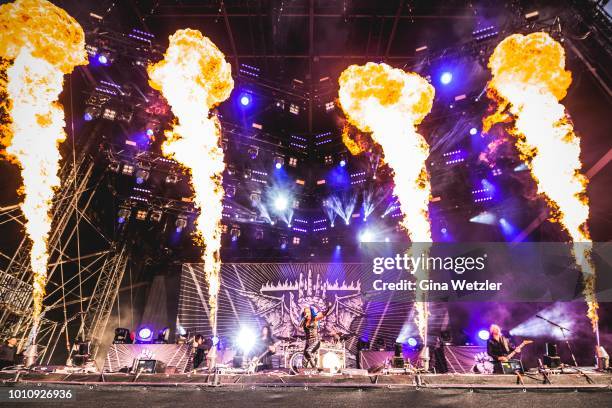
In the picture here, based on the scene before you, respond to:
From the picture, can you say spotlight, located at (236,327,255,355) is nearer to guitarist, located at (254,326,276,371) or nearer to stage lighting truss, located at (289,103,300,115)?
guitarist, located at (254,326,276,371)

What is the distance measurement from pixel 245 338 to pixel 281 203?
232 inches

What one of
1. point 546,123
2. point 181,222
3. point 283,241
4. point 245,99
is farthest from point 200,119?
point 546,123

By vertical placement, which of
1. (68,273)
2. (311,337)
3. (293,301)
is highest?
(68,273)

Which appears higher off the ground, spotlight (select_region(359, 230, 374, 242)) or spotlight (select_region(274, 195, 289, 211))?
spotlight (select_region(274, 195, 289, 211))

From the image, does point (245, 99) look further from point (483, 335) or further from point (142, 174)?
point (483, 335)

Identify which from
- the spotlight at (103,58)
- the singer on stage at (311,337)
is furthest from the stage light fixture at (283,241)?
the spotlight at (103,58)

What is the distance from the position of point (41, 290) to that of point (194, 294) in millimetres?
4750

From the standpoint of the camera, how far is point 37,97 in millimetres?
9914

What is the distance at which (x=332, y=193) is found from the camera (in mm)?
16141

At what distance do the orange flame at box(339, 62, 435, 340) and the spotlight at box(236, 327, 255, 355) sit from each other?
18.8 ft

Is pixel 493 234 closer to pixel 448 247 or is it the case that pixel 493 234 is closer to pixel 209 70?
pixel 448 247

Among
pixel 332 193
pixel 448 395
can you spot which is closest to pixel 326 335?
pixel 332 193

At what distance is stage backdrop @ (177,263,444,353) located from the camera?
1202cm

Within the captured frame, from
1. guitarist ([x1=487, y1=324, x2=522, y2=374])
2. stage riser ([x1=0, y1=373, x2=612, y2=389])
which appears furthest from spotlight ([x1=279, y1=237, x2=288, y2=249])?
stage riser ([x1=0, y1=373, x2=612, y2=389])
